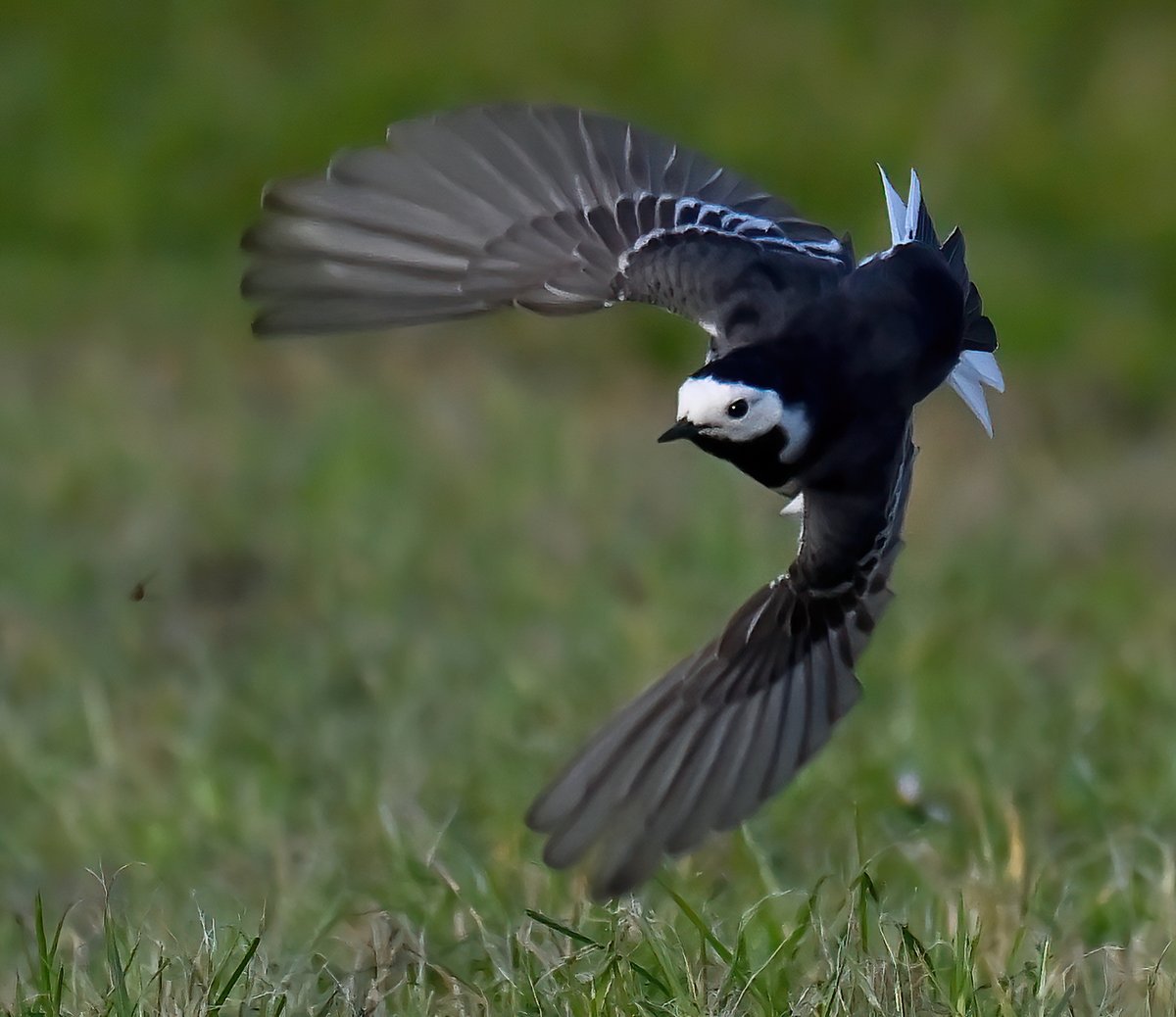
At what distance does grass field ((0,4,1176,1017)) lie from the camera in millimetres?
2623

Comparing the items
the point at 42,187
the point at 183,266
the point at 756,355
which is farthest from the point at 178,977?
the point at 42,187

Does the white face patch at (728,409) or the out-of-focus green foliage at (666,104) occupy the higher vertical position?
the out-of-focus green foliage at (666,104)

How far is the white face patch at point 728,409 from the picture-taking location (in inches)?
97.2

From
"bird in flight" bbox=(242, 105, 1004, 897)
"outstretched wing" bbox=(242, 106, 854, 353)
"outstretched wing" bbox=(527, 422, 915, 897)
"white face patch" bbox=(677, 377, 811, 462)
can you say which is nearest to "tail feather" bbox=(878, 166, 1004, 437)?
"bird in flight" bbox=(242, 105, 1004, 897)

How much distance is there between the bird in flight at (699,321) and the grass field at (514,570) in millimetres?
205

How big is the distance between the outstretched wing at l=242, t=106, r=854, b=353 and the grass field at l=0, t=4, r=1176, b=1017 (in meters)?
0.80

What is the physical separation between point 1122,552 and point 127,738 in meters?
2.74

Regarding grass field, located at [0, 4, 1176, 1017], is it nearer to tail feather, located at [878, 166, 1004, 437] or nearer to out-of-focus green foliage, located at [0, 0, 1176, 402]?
out-of-focus green foliage, located at [0, 0, 1176, 402]

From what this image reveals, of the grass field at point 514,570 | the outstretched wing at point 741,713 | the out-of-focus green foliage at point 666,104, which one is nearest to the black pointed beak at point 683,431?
the outstretched wing at point 741,713

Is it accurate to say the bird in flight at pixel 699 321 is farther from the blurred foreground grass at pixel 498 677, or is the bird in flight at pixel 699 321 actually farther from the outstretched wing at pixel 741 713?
the blurred foreground grass at pixel 498 677

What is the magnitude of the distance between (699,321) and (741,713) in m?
0.56

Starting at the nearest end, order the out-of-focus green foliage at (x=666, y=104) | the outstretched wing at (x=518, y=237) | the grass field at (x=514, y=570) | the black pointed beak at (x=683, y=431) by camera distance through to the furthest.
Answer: the black pointed beak at (x=683, y=431)
the grass field at (x=514, y=570)
the outstretched wing at (x=518, y=237)
the out-of-focus green foliage at (x=666, y=104)

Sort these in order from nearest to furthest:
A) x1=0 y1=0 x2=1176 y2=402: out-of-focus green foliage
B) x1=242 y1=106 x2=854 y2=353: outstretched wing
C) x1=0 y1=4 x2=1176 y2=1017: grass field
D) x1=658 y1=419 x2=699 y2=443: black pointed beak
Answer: x1=658 y1=419 x2=699 y2=443: black pointed beak, x1=0 y1=4 x2=1176 y2=1017: grass field, x1=242 y1=106 x2=854 y2=353: outstretched wing, x1=0 y1=0 x2=1176 y2=402: out-of-focus green foliage

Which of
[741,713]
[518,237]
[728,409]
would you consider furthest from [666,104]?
[728,409]
